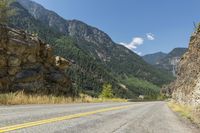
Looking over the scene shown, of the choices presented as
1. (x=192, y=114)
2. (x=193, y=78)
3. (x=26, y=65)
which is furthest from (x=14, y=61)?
(x=192, y=114)

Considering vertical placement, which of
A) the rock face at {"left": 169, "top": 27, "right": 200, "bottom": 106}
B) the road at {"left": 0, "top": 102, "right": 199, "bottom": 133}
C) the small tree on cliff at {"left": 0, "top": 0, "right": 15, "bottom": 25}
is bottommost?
the road at {"left": 0, "top": 102, "right": 199, "bottom": 133}

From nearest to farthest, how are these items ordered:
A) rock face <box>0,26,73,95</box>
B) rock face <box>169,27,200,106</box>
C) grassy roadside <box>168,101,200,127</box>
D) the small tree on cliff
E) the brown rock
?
grassy roadside <box>168,101,200,127</box>
rock face <box>169,27,200,106</box>
rock face <box>0,26,73,95</box>
the brown rock
the small tree on cliff

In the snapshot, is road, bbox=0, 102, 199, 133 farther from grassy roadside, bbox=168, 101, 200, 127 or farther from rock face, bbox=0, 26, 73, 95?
rock face, bbox=0, 26, 73, 95

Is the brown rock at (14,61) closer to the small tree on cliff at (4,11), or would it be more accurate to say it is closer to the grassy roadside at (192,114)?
the small tree on cliff at (4,11)

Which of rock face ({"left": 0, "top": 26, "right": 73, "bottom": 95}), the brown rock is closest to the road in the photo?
rock face ({"left": 0, "top": 26, "right": 73, "bottom": 95})

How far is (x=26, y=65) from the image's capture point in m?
33.2

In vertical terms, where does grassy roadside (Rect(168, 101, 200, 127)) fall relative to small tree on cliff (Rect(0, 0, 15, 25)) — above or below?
below

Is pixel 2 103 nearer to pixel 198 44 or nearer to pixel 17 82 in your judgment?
pixel 17 82

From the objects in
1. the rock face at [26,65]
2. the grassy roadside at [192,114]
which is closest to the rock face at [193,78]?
the grassy roadside at [192,114]

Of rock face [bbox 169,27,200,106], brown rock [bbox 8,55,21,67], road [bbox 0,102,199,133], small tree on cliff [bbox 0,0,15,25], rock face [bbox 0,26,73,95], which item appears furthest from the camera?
small tree on cliff [bbox 0,0,15,25]

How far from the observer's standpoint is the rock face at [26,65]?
30.6 m

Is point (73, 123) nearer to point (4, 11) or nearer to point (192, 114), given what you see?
point (192, 114)

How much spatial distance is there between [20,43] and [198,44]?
64.7 feet

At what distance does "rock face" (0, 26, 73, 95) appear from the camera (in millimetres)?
30594
